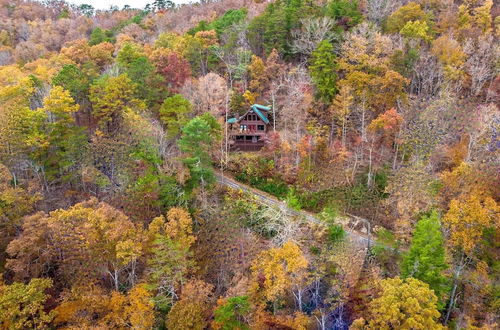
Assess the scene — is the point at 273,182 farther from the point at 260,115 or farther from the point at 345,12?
A: the point at 345,12

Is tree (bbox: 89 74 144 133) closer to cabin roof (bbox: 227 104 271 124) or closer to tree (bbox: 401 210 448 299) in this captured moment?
cabin roof (bbox: 227 104 271 124)

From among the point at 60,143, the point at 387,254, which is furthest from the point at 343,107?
the point at 60,143

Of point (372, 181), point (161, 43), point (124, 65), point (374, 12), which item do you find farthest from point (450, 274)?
point (161, 43)


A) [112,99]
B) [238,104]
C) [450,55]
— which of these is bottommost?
[238,104]

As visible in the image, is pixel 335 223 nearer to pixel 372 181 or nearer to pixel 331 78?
pixel 372 181

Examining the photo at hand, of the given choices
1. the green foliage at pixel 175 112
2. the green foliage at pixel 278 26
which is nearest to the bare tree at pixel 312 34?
the green foliage at pixel 278 26

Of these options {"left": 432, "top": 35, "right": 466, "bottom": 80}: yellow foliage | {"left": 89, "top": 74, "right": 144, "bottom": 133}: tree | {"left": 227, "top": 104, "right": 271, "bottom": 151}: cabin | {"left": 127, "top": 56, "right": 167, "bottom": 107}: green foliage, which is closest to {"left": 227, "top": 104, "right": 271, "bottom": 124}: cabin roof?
{"left": 227, "top": 104, "right": 271, "bottom": 151}: cabin
